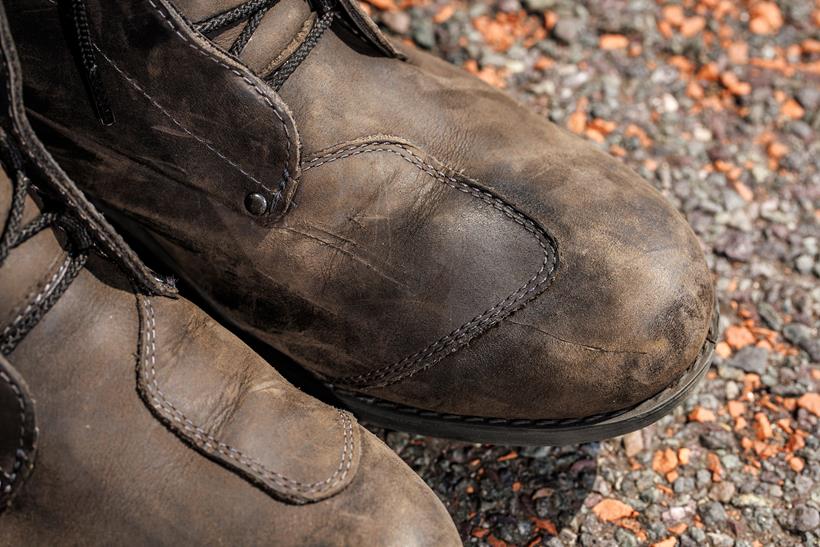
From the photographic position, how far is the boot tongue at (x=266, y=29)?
1.62 m

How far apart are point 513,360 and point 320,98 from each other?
612 mm

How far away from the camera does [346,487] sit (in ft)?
5.05

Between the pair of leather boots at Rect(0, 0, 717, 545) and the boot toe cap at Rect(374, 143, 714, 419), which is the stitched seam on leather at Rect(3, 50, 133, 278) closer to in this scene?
the pair of leather boots at Rect(0, 0, 717, 545)

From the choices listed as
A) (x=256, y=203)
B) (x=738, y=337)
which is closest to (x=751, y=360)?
(x=738, y=337)

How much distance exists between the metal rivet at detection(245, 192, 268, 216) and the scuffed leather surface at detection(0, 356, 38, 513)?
1.61 feet

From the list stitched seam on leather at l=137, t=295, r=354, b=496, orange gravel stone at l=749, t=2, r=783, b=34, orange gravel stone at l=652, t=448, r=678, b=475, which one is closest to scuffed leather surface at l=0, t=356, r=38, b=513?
stitched seam on leather at l=137, t=295, r=354, b=496

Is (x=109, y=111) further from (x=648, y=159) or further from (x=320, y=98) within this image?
(x=648, y=159)

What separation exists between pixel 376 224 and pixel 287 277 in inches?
7.8

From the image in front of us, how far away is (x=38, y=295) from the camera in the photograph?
56.6 inches

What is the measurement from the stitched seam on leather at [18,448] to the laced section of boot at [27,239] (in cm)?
6

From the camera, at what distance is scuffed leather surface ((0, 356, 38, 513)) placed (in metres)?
1.39

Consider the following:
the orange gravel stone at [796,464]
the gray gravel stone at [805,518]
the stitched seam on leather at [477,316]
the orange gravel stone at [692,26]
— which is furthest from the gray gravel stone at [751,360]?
the orange gravel stone at [692,26]

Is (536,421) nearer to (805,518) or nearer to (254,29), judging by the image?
(805,518)

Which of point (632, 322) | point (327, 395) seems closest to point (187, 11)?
point (327, 395)
